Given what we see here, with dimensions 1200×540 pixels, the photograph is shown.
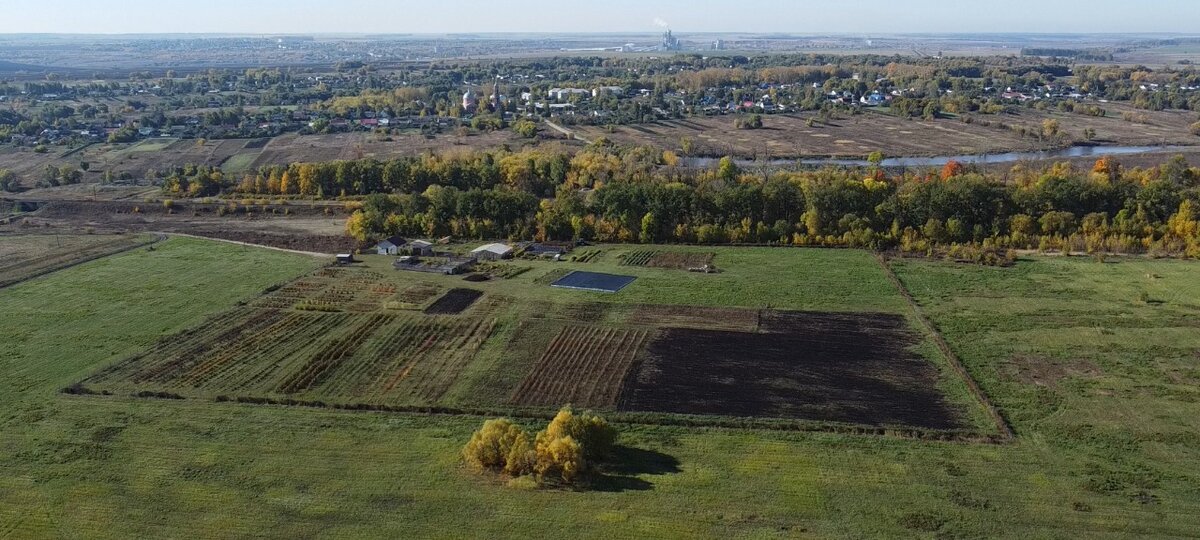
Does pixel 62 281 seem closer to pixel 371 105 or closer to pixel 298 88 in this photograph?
pixel 371 105

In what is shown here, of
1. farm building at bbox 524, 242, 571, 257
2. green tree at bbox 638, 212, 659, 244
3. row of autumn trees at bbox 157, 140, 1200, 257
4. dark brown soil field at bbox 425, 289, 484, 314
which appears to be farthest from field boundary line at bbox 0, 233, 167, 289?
green tree at bbox 638, 212, 659, 244

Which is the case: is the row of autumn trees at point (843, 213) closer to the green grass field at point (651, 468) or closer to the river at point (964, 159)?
the green grass field at point (651, 468)

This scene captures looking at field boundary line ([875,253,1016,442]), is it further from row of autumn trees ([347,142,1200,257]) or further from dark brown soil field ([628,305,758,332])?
dark brown soil field ([628,305,758,332])

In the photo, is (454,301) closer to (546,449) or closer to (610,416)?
(610,416)

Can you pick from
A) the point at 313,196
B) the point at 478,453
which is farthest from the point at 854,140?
the point at 478,453

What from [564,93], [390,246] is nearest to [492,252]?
[390,246]

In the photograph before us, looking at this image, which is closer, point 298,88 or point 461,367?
point 461,367

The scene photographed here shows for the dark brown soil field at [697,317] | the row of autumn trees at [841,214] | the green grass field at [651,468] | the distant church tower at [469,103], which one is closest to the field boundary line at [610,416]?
the green grass field at [651,468]
